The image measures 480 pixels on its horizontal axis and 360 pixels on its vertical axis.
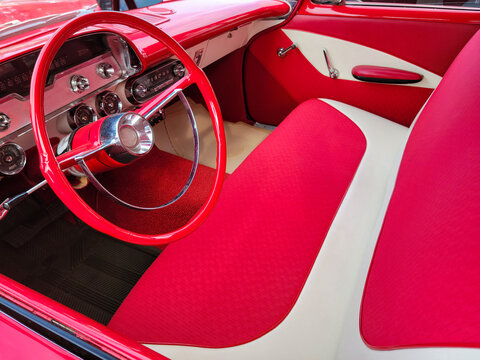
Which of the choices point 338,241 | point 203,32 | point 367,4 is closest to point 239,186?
point 338,241

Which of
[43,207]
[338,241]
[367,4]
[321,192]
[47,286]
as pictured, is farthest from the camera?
[367,4]

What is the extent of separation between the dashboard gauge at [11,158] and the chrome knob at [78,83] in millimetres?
220

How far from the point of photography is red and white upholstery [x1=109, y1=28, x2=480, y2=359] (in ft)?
1.77

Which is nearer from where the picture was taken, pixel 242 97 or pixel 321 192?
pixel 321 192

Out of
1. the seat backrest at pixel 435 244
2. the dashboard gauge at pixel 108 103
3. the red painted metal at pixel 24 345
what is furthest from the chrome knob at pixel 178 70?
the red painted metal at pixel 24 345

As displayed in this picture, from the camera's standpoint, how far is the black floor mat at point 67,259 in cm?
124

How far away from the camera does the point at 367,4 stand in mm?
1515

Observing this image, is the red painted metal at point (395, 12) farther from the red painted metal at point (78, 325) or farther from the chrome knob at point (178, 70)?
the red painted metal at point (78, 325)

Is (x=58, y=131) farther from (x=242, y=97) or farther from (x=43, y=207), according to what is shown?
(x=242, y=97)

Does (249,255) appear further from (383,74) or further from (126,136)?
(383,74)

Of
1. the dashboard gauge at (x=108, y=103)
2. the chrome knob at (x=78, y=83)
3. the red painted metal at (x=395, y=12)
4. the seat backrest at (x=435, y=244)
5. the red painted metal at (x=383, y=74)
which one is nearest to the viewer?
the seat backrest at (x=435, y=244)

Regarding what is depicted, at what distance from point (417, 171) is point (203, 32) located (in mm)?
954

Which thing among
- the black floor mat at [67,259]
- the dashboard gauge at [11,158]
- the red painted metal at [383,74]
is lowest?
the black floor mat at [67,259]

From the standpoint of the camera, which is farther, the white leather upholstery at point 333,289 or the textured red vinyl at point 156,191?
the textured red vinyl at point 156,191
